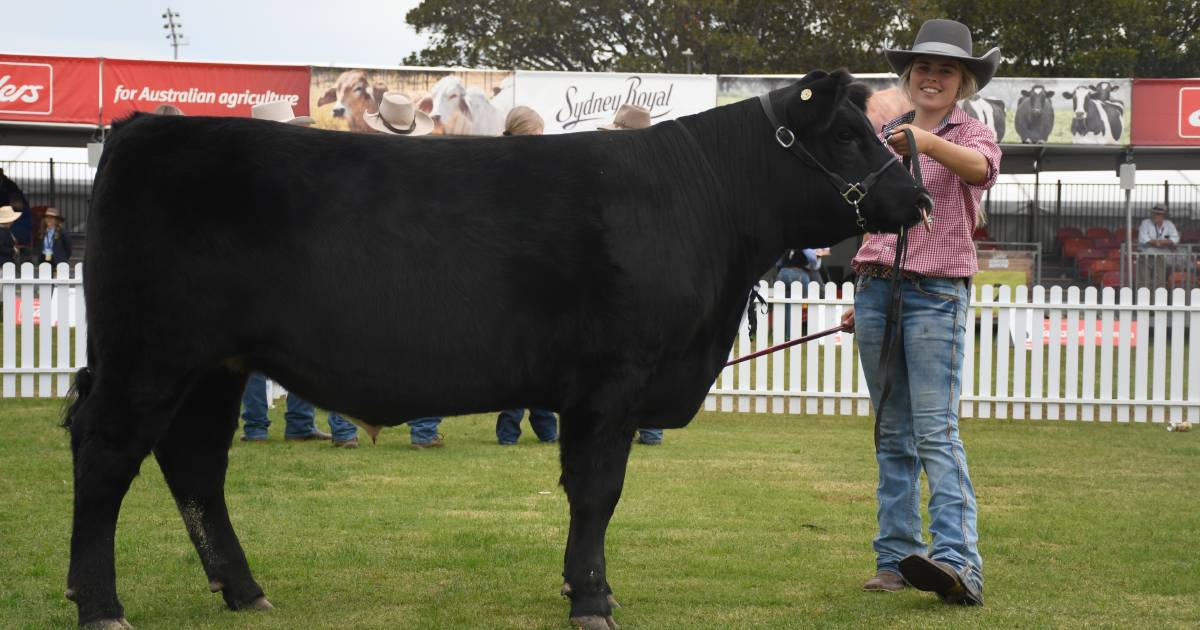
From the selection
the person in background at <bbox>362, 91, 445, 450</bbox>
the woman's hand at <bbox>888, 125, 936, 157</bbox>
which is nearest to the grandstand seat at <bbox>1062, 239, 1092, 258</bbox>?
the person in background at <bbox>362, 91, 445, 450</bbox>

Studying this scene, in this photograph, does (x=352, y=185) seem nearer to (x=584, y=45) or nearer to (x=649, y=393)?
(x=649, y=393)

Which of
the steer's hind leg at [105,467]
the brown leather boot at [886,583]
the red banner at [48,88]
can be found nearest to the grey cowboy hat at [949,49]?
the brown leather boot at [886,583]

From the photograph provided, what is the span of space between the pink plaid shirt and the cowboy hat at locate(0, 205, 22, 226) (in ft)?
67.9

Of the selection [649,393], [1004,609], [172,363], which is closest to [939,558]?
[1004,609]

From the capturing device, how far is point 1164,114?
23562mm

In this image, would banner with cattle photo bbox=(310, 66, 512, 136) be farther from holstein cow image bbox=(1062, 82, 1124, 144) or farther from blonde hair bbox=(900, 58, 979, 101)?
blonde hair bbox=(900, 58, 979, 101)

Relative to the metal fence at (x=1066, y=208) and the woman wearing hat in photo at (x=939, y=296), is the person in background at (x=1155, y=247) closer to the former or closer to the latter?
the metal fence at (x=1066, y=208)

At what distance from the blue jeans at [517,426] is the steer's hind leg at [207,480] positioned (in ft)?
15.7

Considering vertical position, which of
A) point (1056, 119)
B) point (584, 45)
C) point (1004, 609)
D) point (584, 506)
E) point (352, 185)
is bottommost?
point (1004, 609)

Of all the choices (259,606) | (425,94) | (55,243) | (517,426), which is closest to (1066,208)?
(425,94)

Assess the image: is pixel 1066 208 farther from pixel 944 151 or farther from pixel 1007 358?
pixel 944 151

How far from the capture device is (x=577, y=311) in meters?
4.46

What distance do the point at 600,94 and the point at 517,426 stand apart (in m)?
14.2

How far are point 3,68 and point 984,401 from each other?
18914mm
